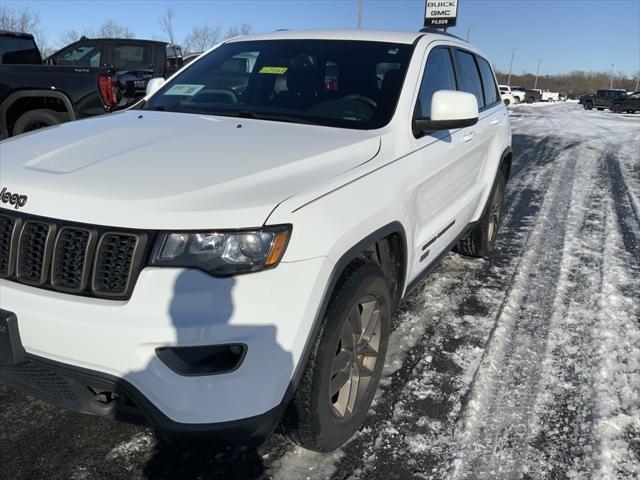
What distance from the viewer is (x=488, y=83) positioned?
5176mm

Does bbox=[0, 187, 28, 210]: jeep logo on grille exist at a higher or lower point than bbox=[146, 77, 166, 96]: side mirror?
lower

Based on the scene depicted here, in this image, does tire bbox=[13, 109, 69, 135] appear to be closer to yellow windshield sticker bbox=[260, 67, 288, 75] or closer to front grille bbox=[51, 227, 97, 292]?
yellow windshield sticker bbox=[260, 67, 288, 75]

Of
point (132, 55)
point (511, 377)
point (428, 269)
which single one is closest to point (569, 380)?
point (511, 377)

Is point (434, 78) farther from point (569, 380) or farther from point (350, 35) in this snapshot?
point (569, 380)

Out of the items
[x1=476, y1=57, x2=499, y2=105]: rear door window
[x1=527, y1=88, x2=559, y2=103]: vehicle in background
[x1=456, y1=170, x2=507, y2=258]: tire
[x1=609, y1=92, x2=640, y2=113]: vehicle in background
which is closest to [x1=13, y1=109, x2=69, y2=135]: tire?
[x1=476, y1=57, x2=499, y2=105]: rear door window

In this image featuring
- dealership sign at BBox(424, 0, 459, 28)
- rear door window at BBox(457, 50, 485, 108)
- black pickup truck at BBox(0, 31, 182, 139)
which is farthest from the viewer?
dealership sign at BBox(424, 0, 459, 28)

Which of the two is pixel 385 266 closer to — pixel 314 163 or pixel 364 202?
pixel 364 202

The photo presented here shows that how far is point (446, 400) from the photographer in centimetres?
285

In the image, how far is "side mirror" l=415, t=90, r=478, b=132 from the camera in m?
2.86

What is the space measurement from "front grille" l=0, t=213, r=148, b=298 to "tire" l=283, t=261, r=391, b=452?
74 centimetres

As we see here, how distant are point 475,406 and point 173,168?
73.8 inches

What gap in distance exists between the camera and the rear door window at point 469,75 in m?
4.18

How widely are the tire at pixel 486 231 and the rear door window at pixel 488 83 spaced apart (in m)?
0.70

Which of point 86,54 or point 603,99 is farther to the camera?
point 603,99
